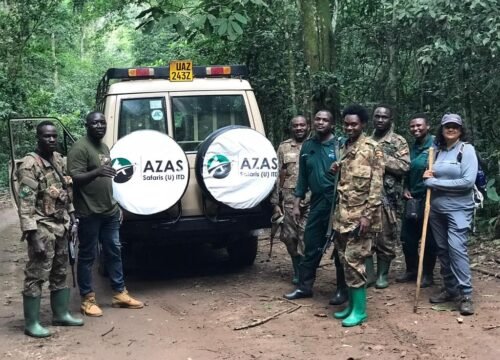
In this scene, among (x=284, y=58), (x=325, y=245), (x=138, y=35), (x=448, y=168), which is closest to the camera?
(x=448, y=168)

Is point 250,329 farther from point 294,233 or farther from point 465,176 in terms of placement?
point 465,176

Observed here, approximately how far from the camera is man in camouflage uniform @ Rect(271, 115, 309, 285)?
232 inches

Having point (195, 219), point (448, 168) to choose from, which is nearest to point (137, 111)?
point (195, 219)

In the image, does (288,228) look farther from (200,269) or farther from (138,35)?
(138,35)

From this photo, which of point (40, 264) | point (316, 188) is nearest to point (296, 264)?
point (316, 188)

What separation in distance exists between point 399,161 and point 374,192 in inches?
39.3

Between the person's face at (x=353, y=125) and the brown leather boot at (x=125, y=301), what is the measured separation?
8.20 ft

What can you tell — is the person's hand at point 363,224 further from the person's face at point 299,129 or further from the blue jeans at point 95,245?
the blue jeans at point 95,245

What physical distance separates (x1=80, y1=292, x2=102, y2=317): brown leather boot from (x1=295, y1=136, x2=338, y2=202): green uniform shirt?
2183 mm

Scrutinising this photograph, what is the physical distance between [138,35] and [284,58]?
16493 millimetres

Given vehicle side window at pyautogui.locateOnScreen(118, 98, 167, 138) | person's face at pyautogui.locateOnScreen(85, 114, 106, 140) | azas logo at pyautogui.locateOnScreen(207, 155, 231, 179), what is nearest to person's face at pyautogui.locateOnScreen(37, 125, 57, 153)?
person's face at pyautogui.locateOnScreen(85, 114, 106, 140)

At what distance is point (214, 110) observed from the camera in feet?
21.1

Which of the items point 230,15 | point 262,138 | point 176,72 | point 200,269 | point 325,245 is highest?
point 230,15

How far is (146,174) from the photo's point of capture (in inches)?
220
